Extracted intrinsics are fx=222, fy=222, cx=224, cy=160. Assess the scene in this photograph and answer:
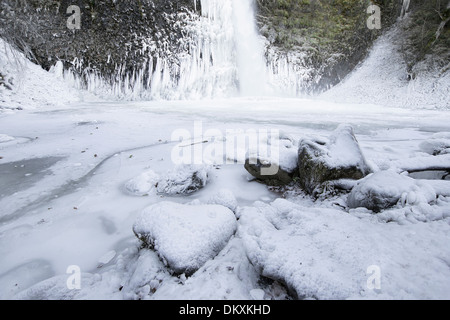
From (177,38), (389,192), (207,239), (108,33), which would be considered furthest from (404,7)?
(207,239)

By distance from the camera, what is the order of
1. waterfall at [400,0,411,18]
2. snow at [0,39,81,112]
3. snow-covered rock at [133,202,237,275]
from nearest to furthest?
snow-covered rock at [133,202,237,275] < snow at [0,39,81,112] < waterfall at [400,0,411,18]

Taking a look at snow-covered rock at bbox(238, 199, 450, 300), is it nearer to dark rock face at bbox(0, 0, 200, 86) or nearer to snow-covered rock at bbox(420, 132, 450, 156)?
snow-covered rock at bbox(420, 132, 450, 156)

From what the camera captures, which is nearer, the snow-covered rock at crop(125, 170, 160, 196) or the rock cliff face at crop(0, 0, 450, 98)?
the snow-covered rock at crop(125, 170, 160, 196)

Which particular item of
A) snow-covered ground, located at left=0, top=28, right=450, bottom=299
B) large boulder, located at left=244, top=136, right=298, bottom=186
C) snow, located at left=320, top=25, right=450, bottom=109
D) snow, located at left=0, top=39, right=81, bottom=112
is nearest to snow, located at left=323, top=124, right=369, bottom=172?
snow-covered ground, located at left=0, top=28, right=450, bottom=299

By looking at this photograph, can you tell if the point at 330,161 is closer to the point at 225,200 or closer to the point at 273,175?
A: the point at 273,175

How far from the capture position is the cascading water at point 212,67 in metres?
13.8

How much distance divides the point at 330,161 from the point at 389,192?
0.59m

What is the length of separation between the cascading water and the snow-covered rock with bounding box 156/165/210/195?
41.1ft

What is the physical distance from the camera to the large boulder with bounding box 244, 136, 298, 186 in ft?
8.19

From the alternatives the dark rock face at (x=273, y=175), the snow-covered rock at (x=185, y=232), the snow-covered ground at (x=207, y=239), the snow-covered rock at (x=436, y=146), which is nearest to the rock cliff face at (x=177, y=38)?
the snow-covered rock at (x=436, y=146)

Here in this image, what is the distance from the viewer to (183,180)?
2389 millimetres

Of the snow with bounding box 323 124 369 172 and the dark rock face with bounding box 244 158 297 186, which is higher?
the snow with bounding box 323 124 369 172

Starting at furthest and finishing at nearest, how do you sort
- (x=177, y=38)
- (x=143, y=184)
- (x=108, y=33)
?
(x=177, y=38), (x=108, y=33), (x=143, y=184)

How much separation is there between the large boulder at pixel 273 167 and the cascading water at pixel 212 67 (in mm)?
12555
